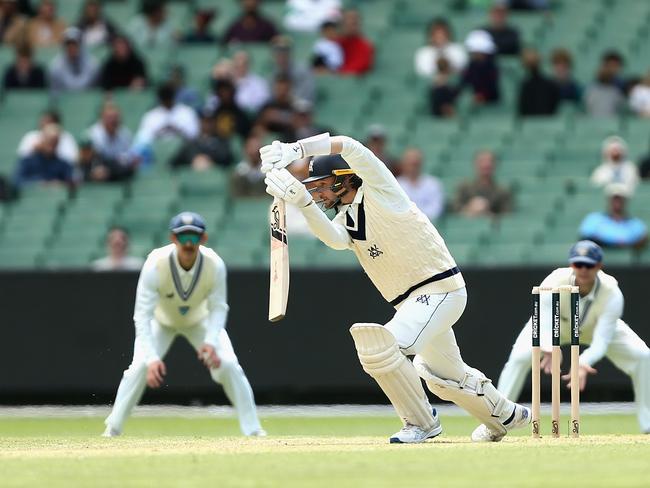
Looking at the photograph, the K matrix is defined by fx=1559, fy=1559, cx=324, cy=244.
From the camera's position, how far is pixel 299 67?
17453 millimetres

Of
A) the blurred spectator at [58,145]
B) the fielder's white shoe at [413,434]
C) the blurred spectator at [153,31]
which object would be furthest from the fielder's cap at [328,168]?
the blurred spectator at [153,31]

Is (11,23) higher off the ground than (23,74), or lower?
higher

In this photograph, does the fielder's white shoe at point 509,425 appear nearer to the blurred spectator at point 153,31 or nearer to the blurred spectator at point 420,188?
the blurred spectator at point 420,188

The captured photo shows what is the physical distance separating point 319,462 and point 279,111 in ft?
30.3

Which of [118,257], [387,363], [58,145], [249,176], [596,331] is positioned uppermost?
[58,145]

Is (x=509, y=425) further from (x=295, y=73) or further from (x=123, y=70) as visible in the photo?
(x=123, y=70)

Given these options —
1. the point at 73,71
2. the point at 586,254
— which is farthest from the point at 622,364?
the point at 73,71

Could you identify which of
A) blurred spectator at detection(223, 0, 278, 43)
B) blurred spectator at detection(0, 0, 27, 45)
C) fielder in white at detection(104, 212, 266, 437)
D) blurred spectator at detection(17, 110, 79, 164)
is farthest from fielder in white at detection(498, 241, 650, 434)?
blurred spectator at detection(0, 0, 27, 45)

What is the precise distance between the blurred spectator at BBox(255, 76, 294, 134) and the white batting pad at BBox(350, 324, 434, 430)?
780 cm

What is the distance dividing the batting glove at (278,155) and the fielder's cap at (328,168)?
0.32 metres

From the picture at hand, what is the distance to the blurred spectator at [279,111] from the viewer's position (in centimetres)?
1677

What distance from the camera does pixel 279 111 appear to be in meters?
16.9

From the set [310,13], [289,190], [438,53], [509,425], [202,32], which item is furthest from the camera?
[310,13]

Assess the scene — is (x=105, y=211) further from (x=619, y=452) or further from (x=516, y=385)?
(x=619, y=452)
